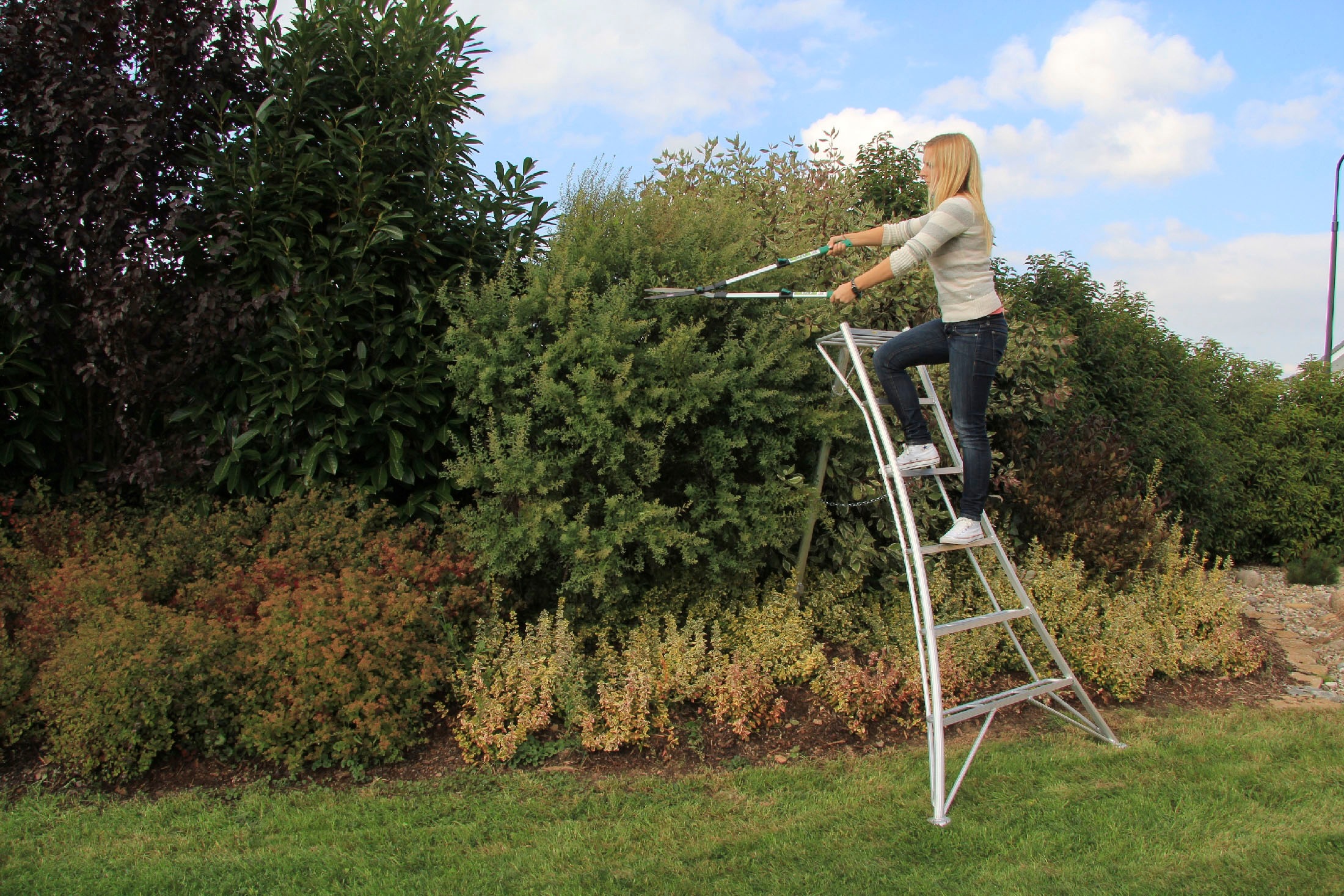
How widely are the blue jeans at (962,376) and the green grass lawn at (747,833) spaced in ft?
4.34

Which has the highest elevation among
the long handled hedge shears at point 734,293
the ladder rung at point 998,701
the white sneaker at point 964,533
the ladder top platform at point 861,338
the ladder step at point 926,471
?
the long handled hedge shears at point 734,293

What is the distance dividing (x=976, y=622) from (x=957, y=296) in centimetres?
144

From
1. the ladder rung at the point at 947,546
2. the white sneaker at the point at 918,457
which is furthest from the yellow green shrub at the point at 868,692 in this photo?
the white sneaker at the point at 918,457

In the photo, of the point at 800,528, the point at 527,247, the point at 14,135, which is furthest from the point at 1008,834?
the point at 14,135

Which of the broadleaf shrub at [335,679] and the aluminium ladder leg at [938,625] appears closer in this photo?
the aluminium ladder leg at [938,625]

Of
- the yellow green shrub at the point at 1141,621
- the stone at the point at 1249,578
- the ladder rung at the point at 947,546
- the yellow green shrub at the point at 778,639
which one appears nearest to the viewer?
the ladder rung at the point at 947,546

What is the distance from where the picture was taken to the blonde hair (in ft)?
13.4

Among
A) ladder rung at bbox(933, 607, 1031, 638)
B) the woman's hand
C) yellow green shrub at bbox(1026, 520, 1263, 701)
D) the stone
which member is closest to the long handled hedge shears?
the woman's hand

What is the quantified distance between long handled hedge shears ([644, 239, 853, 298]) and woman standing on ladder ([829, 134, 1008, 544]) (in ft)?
0.96

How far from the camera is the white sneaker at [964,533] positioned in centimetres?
419

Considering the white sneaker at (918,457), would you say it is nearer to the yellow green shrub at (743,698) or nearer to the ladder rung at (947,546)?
the ladder rung at (947,546)

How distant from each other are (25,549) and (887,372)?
17.0 feet

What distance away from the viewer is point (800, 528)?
17.2 feet

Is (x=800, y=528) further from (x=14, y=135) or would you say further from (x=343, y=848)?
(x=14, y=135)
